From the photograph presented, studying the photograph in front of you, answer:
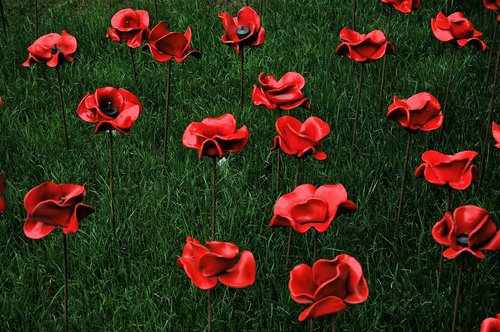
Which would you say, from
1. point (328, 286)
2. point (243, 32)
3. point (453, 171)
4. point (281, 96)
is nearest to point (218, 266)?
point (328, 286)

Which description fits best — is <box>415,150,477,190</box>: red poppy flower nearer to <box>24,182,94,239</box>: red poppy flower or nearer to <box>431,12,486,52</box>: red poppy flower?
<box>431,12,486,52</box>: red poppy flower

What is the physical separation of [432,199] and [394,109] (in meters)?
0.51

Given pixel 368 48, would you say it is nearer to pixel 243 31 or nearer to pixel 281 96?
pixel 281 96

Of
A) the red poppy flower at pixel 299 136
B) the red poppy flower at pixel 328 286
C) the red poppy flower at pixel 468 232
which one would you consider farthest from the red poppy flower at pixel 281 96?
the red poppy flower at pixel 328 286

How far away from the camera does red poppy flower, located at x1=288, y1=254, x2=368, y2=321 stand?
148 cm

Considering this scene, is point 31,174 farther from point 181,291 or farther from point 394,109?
point 394,109

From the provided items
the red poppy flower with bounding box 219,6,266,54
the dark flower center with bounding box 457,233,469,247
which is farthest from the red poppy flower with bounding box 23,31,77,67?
the dark flower center with bounding box 457,233,469,247

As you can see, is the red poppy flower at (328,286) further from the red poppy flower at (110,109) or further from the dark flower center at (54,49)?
the dark flower center at (54,49)

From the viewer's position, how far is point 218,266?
1634mm

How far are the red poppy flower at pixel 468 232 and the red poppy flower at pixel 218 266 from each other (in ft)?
1.52

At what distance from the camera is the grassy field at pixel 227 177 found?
83.9 inches

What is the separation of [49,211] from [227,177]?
3.21 ft

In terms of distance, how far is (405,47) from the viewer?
11.3 feet

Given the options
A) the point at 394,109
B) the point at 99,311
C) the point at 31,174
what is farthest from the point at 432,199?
the point at 31,174
